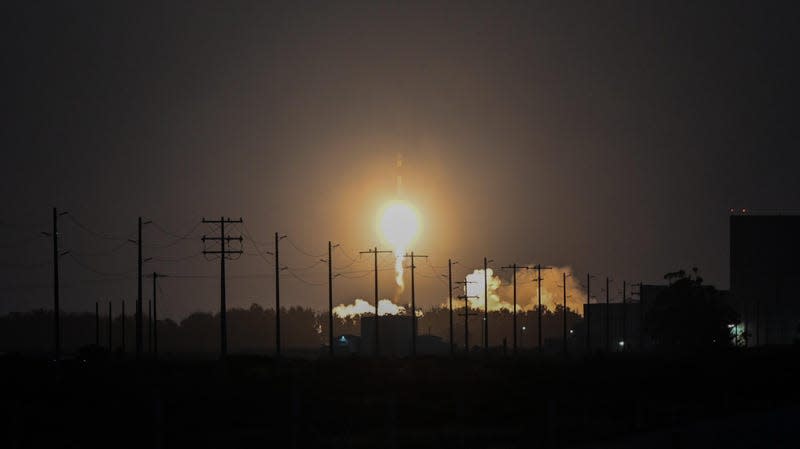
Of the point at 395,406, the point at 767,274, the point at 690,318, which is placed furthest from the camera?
the point at 767,274

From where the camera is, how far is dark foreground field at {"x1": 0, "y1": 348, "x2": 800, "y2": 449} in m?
36.2

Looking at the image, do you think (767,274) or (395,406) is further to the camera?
(767,274)

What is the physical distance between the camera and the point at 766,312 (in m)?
163

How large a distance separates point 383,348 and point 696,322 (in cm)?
6068

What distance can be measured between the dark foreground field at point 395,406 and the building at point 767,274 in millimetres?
75335

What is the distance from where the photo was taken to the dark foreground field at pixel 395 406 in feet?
119

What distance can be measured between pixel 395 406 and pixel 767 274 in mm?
134703

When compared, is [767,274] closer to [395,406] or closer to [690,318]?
[690,318]

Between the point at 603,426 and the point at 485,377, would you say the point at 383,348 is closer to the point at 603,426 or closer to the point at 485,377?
the point at 485,377

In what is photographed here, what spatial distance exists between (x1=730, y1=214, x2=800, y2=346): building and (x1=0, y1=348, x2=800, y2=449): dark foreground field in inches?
2966

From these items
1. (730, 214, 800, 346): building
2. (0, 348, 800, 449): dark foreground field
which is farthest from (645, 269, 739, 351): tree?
(0, 348, 800, 449): dark foreground field

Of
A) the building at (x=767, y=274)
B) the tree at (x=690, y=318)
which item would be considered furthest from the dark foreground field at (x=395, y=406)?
the building at (x=767, y=274)

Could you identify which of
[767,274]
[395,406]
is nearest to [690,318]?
[767,274]

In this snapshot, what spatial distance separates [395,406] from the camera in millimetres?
37094
